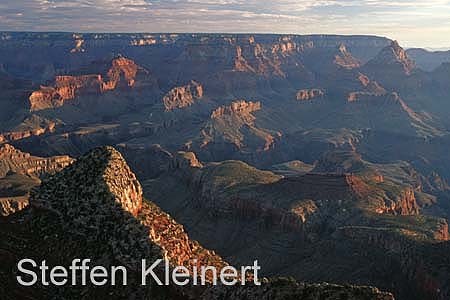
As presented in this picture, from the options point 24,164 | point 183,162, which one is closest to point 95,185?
point 183,162

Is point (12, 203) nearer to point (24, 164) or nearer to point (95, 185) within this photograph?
point (24, 164)

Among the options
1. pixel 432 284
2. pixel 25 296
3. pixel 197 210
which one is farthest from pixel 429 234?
pixel 25 296

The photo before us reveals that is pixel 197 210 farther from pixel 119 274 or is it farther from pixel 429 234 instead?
pixel 119 274

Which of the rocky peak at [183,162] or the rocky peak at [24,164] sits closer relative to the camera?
the rocky peak at [183,162]

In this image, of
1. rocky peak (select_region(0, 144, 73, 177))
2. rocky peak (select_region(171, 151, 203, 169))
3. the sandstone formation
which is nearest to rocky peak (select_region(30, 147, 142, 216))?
the sandstone formation

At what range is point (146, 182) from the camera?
178 metres

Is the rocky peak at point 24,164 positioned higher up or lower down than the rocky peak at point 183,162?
lower down

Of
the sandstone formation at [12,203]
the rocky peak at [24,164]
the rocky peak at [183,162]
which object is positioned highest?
the sandstone formation at [12,203]

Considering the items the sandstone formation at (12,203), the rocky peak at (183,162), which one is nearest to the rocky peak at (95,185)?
the sandstone formation at (12,203)

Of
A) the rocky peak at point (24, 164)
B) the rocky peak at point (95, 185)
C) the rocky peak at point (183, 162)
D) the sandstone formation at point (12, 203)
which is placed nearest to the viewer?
the rocky peak at point (95, 185)

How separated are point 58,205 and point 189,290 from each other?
15.4 meters

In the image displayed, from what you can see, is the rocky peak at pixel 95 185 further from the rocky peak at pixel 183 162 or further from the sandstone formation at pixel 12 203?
the rocky peak at pixel 183 162

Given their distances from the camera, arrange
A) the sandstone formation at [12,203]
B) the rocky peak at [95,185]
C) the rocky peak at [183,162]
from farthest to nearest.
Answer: the rocky peak at [183,162]
the sandstone formation at [12,203]
the rocky peak at [95,185]

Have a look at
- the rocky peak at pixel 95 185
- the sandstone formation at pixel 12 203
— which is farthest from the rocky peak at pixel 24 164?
the rocky peak at pixel 95 185
